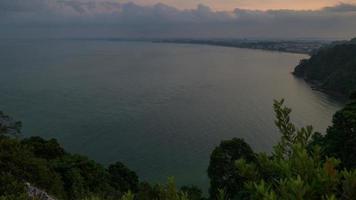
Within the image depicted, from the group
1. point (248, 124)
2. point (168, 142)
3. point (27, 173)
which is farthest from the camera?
point (248, 124)

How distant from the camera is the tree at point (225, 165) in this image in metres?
19.8

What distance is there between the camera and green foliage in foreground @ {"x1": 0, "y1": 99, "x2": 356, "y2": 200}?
3061 millimetres

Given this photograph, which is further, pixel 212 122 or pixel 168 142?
pixel 212 122

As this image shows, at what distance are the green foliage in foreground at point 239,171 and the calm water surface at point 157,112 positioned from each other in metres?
8.29

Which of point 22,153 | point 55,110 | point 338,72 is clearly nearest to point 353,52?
point 338,72

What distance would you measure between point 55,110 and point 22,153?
119 ft

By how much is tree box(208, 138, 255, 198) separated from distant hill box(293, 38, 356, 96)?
133 ft

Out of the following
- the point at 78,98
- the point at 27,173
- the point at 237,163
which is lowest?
the point at 78,98

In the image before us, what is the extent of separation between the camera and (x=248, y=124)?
42219mm

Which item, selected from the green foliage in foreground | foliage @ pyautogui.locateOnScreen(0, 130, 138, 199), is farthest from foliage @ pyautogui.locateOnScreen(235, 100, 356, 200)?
foliage @ pyautogui.locateOnScreen(0, 130, 138, 199)

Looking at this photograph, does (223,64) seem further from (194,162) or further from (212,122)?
(194,162)

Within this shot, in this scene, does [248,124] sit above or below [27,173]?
below

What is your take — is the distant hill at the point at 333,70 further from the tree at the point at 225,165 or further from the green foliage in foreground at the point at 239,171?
the green foliage in foreground at the point at 239,171

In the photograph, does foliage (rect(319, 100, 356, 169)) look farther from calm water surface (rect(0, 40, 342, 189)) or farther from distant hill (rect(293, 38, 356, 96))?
distant hill (rect(293, 38, 356, 96))
